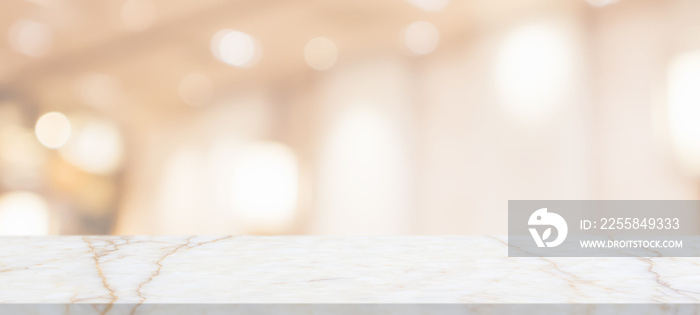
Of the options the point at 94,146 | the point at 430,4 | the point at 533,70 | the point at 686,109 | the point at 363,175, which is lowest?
the point at 363,175

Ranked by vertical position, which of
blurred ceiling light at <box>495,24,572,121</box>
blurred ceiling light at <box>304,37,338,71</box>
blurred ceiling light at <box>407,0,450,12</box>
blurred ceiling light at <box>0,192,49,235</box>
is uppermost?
blurred ceiling light at <box>407,0,450,12</box>

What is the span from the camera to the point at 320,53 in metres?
3.07

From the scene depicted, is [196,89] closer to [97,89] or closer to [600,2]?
[97,89]

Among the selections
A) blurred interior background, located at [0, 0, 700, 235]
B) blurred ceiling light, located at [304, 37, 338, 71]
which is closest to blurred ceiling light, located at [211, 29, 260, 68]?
blurred interior background, located at [0, 0, 700, 235]

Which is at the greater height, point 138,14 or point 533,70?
point 138,14

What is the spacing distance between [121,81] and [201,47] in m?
0.70

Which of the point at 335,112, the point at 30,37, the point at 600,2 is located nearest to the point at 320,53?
the point at 335,112

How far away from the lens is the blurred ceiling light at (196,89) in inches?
132

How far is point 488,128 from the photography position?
2600 millimetres

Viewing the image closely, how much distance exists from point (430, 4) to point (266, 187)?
142cm

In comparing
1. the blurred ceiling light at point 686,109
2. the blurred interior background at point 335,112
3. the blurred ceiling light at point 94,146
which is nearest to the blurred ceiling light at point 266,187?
the blurred interior background at point 335,112

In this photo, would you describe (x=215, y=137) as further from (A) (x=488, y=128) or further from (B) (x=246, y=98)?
(A) (x=488, y=128)

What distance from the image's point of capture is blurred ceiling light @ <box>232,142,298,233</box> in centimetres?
323

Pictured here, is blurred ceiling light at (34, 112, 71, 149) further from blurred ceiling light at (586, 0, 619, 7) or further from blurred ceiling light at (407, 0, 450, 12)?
blurred ceiling light at (586, 0, 619, 7)
